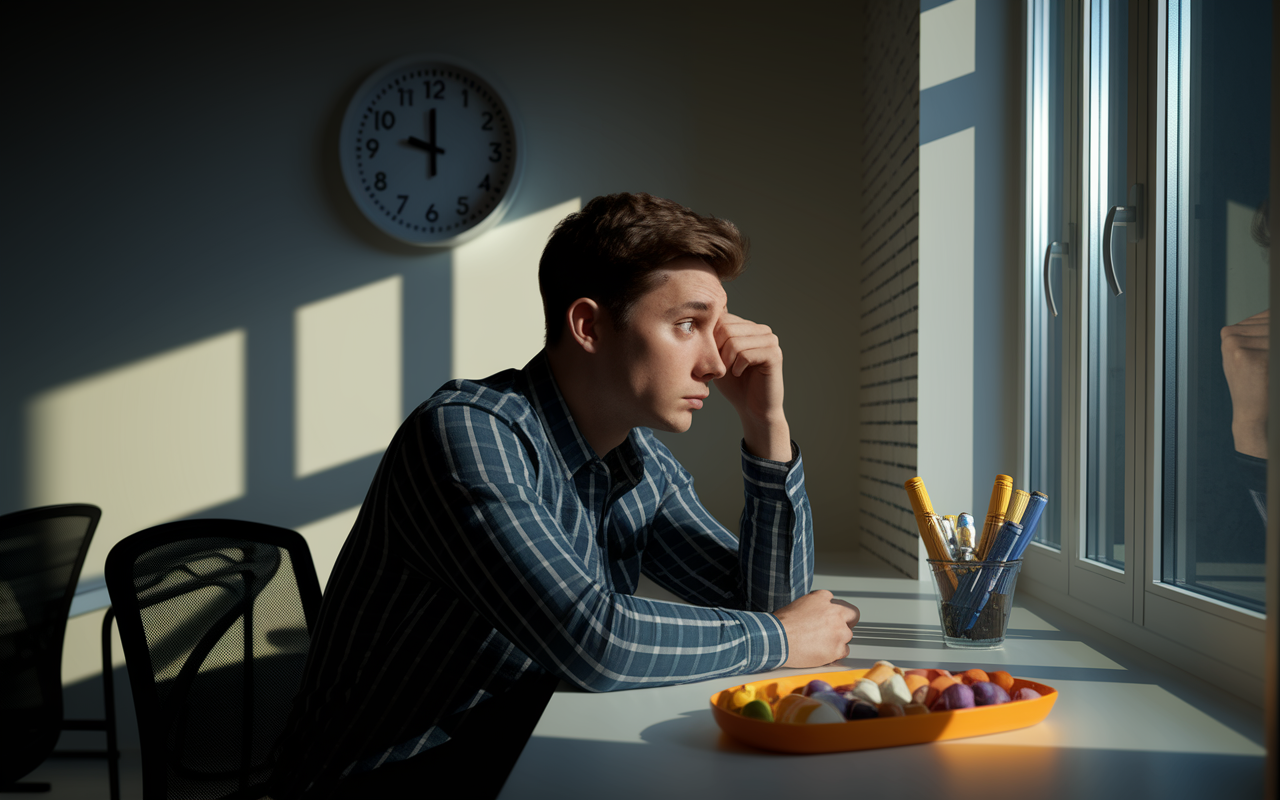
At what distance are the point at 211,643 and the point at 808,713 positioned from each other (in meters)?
0.97

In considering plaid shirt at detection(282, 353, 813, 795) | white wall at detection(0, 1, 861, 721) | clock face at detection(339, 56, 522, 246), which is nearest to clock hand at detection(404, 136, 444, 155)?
clock face at detection(339, 56, 522, 246)

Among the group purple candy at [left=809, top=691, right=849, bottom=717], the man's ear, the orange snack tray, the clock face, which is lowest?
the orange snack tray

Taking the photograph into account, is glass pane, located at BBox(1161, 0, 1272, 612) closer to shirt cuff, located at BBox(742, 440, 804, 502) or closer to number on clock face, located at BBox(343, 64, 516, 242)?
shirt cuff, located at BBox(742, 440, 804, 502)

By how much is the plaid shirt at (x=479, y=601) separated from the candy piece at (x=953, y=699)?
0.84ft

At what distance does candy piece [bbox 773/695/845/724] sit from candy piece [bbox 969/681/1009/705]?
14cm

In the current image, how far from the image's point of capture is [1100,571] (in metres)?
1.42

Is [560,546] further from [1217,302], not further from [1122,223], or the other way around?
[1122,223]

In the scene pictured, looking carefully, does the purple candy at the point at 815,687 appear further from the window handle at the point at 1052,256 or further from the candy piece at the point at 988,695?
the window handle at the point at 1052,256

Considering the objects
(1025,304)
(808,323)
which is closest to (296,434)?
(808,323)

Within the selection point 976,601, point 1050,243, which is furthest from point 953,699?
point 1050,243

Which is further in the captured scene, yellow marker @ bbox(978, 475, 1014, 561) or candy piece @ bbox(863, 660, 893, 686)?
yellow marker @ bbox(978, 475, 1014, 561)

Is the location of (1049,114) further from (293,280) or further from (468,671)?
(293,280)

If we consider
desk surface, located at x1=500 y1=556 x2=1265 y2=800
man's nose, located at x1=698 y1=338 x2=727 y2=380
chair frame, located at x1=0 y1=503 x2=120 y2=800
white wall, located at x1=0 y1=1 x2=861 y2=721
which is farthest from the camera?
white wall, located at x1=0 y1=1 x2=861 y2=721

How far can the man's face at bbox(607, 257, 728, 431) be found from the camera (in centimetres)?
126
